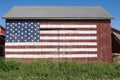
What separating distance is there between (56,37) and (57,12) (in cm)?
253

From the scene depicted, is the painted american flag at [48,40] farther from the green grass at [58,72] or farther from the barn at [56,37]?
the green grass at [58,72]

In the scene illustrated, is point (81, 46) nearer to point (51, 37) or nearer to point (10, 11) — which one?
point (51, 37)

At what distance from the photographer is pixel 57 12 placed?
2594cm

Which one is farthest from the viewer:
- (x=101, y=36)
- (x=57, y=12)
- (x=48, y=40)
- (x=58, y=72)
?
(x=57, y=12)

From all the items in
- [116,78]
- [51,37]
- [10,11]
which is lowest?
[116,78]

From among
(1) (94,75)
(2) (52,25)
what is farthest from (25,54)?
(1) (94,75)

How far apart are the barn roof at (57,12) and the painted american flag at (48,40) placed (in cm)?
59

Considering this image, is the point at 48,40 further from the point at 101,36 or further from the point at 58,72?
the point at 58,72

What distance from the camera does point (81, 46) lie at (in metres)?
24.3

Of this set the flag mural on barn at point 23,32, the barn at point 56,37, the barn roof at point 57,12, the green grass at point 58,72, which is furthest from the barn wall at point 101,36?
the green grass at point 58,72

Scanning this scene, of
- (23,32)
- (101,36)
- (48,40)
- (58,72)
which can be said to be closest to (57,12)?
(48,40)

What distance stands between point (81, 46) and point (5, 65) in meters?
6.67

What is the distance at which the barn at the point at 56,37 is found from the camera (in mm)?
24234

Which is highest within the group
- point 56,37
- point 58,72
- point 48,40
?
point 56,37
